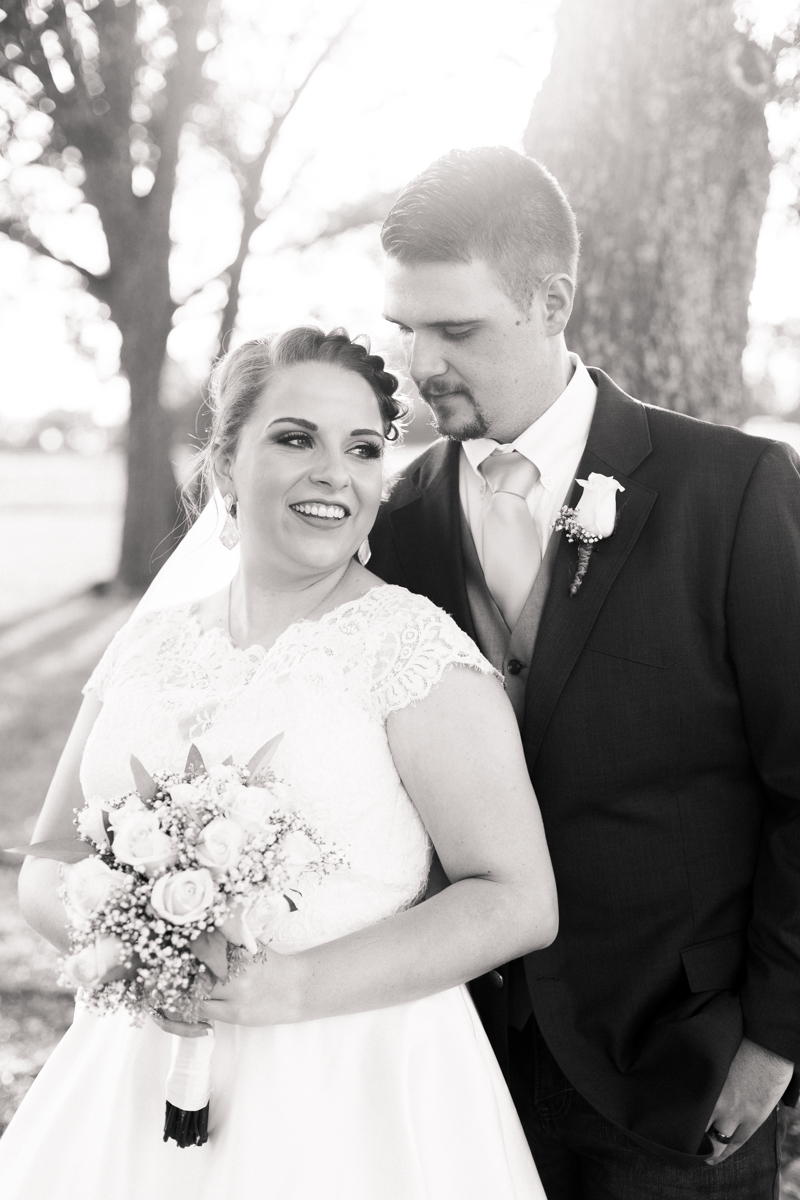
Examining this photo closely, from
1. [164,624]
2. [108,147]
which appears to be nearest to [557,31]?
[164,624]

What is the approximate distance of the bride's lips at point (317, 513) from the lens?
8.54ft

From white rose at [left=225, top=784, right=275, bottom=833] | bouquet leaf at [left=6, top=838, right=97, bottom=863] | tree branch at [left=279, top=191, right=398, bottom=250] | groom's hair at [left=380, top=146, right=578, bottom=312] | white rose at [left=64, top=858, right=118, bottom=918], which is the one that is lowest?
bouquet leaf at [left=6, top=838, right=97, bottom=863]

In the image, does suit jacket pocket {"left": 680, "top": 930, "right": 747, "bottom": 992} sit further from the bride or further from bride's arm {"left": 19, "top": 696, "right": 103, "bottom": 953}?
bride's arm {"left": 19, "top": 696, "right": 103, "bottom": 953}

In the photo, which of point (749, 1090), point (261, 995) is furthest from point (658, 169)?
point (261, 995)

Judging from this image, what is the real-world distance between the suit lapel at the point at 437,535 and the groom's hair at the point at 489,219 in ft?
1.82

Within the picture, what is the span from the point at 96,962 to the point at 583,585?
1.38 metres

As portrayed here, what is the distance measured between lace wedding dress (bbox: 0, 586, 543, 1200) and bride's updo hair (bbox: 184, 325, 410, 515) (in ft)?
2.00

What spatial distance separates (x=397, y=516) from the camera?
3.03 meters

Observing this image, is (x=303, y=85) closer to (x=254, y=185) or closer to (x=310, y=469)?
(x=254, y=185)

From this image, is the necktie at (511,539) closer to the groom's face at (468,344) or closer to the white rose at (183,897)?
the groom's face at (468,344)

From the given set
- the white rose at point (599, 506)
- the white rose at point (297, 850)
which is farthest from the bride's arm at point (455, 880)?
the white rose at point (599, 506)

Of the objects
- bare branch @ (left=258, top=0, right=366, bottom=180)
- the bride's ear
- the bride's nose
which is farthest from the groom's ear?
bare branch @ (left=258, top=0, right=366, bottom=180)

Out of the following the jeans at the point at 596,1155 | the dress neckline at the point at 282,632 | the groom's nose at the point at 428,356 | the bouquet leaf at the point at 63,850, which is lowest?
the jeans at the point at 596,1155

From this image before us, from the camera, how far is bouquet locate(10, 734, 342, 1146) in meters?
1.81
